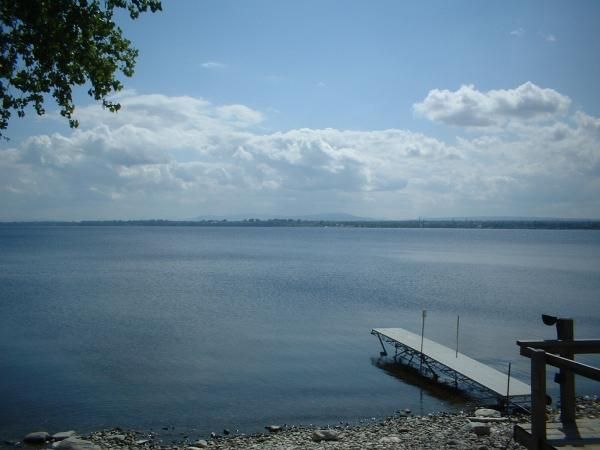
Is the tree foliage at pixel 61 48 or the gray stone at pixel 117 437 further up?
the tree foliage at pixel 61 48

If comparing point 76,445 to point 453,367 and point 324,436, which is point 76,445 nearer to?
point 324,436

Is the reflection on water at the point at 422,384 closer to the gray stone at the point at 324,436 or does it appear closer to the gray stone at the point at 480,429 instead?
the gray stone at the point at 480,429

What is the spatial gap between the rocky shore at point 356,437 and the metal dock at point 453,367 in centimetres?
151

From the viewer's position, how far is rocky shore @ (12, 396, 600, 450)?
598 inches

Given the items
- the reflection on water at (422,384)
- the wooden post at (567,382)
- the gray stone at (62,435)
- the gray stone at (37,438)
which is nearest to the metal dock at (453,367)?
→ the reflection on water at (422,384)

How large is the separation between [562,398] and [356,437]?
9678 millimetres

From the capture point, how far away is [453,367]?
921 inches

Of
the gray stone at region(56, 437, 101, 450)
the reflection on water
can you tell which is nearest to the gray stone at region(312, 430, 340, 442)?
the reflection on water

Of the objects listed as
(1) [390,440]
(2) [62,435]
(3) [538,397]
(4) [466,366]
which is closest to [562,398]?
(3) [538,397]

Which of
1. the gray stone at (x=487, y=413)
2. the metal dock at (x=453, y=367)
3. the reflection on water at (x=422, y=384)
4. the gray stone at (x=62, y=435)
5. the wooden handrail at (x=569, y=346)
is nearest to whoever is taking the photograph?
the wooden handrail at (x=569, y=346)

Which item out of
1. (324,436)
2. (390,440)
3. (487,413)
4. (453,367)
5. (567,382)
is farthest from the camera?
(453,367)

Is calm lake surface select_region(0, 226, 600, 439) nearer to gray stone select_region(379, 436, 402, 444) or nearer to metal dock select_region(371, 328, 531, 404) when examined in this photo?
metal dock select_region(371, 328, 531, 404)

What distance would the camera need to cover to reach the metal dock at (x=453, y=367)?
2006 cm

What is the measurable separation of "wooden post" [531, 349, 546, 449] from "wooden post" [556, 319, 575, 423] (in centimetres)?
76
